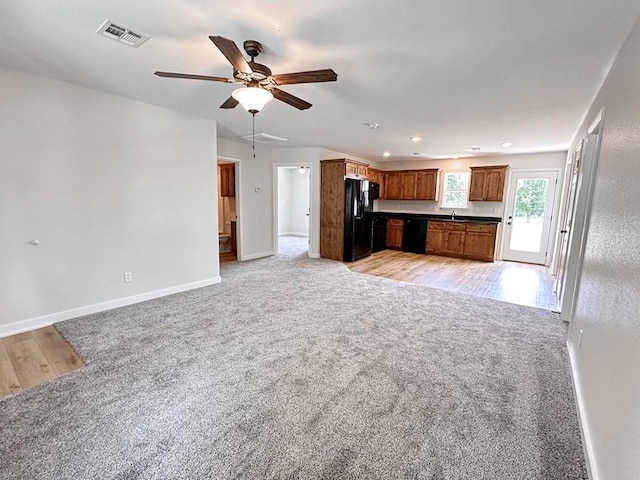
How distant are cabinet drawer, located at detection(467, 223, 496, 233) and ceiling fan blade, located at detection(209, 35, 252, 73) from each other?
20.8 ft

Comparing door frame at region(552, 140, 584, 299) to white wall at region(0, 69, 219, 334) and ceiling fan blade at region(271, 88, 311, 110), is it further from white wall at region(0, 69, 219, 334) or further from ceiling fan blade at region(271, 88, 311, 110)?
white wall at region(0, 69, 219, 334)

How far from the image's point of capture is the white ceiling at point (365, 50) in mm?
1787

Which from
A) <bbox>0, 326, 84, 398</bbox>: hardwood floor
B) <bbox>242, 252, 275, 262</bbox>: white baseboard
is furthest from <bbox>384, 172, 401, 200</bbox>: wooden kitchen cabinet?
<bbox>0, 326, 84, 398</bbox>: hardwood floor

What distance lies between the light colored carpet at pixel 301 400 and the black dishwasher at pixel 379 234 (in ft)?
13.7

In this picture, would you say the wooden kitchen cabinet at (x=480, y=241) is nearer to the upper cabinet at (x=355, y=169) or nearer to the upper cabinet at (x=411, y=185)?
the upper cabinet at (x=411, y=185)

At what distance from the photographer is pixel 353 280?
4.96m

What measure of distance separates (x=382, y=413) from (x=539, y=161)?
22.8 feet

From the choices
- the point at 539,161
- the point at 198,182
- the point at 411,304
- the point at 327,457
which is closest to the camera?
the point at 327,457

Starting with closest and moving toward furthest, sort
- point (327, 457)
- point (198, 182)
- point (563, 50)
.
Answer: point (327, 457), point (563, 50), point (198, 182)

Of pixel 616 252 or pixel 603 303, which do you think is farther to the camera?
pixel 603 303

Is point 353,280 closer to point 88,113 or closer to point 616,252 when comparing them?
point 616,252

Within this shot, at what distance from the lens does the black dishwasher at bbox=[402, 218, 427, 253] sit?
759 centimetres

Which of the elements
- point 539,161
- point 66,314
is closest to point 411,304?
point 66,314

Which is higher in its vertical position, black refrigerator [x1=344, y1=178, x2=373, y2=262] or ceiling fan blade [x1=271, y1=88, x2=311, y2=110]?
ceiling fan blade [x1=271, y1=88, x2=311, y2=110]
